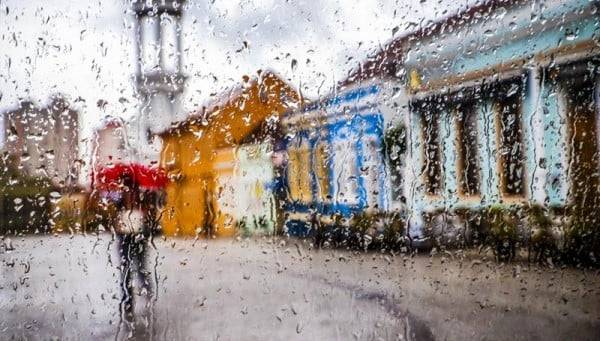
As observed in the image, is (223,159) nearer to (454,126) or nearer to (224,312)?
(224,312)

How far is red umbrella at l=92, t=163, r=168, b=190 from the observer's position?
1417 millimetres

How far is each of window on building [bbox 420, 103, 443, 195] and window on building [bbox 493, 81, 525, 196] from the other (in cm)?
22

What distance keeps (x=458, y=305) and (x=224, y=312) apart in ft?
2.51

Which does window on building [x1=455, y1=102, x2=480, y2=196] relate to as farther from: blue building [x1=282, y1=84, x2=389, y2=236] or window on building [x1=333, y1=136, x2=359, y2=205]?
window on building [x1=333, y1=136, x2=359, y2=205]

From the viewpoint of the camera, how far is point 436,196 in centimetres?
160

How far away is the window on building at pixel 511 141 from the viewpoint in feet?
5.26

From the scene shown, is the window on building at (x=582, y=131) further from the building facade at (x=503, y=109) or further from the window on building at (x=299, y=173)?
the window on building at (x=299, y=173)

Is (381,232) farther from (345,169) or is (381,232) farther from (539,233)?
(539,233)

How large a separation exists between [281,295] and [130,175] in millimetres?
607

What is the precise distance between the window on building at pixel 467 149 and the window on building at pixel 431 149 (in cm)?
9

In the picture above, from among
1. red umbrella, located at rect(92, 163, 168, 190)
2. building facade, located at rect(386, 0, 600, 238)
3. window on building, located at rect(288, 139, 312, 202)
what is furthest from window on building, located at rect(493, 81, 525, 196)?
red umbrella, located at rect(92, 163, 168, 190)

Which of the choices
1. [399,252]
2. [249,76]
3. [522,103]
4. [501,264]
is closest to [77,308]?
[249,76]

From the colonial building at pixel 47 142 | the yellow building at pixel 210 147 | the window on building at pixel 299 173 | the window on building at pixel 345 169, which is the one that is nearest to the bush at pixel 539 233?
the window on building at pixel 345 169

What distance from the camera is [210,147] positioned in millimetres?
1478
